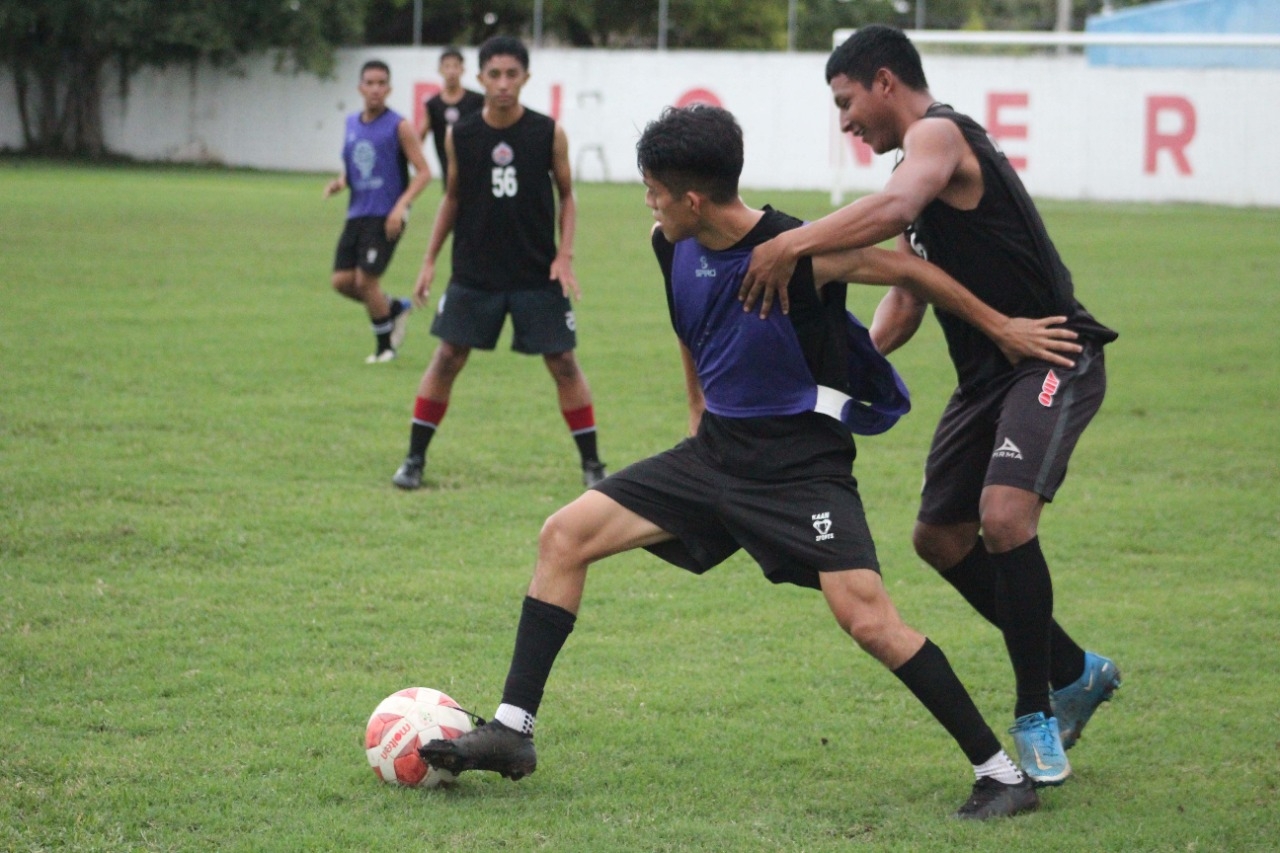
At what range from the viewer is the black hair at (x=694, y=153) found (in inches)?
151

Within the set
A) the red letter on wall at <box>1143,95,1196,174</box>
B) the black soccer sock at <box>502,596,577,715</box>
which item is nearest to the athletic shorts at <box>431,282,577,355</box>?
the black soccer sock at <box>502,596,577,715</box>

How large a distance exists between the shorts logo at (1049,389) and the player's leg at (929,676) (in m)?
0.73

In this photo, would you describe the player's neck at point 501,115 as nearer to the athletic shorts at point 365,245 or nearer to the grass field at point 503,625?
the grass field at point 503,625

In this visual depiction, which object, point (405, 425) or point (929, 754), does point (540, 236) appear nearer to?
point (405, 425)

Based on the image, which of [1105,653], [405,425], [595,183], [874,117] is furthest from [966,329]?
[595,183]

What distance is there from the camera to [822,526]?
3967mm

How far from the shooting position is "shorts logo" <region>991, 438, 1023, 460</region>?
4.18 meters

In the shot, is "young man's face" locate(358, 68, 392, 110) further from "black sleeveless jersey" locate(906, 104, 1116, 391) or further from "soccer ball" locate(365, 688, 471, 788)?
"soccer ball" locate(365, 688, 471, 788)

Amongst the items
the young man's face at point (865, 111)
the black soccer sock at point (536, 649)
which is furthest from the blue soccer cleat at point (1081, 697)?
the young man's face at point (865, 111)

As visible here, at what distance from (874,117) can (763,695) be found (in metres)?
1.88

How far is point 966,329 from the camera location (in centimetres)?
443

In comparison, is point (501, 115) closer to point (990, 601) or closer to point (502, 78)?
point (502, 78)

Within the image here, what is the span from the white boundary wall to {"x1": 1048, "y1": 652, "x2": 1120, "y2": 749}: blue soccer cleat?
18.4 metres

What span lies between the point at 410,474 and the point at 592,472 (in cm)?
95
